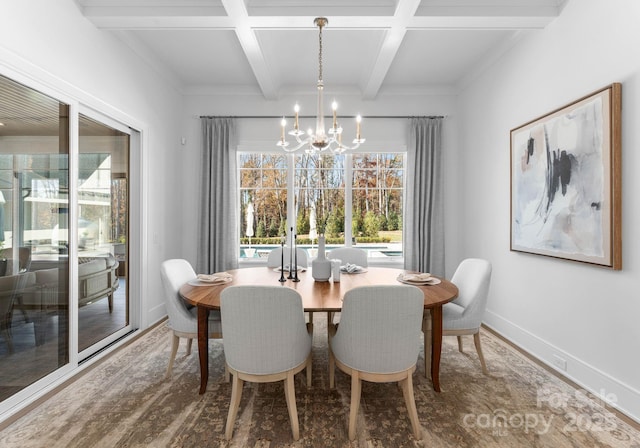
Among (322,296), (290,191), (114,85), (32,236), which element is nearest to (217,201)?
(290,191)

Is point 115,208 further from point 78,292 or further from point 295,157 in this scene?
point 295,157

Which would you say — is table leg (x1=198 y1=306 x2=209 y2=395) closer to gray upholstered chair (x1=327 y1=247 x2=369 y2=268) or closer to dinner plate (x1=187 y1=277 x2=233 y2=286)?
dinner plate (x1=187 y1=277 x2=233 y2=286)

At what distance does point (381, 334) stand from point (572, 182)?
6.41 feet

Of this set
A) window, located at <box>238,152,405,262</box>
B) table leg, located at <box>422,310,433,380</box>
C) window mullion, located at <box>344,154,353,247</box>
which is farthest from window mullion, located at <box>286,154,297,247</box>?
table leg, located at <box>422,310,433,380</box>

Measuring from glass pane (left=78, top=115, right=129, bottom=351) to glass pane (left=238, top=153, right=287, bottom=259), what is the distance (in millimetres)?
1523

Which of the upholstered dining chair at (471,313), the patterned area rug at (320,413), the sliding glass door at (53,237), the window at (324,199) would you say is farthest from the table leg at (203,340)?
the window at (324,199)

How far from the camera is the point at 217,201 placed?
Answer: 4.21m

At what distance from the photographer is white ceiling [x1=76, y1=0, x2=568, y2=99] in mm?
2590

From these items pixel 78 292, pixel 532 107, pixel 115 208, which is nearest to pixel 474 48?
pixel 532 107

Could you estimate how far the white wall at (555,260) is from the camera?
2.00 metres

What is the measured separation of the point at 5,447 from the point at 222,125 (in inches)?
142

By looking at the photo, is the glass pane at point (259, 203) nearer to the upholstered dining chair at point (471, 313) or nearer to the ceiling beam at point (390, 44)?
the ceiling beam at point (390, 44)

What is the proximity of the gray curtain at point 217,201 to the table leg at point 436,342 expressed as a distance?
2.81 m

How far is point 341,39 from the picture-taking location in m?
3.19
